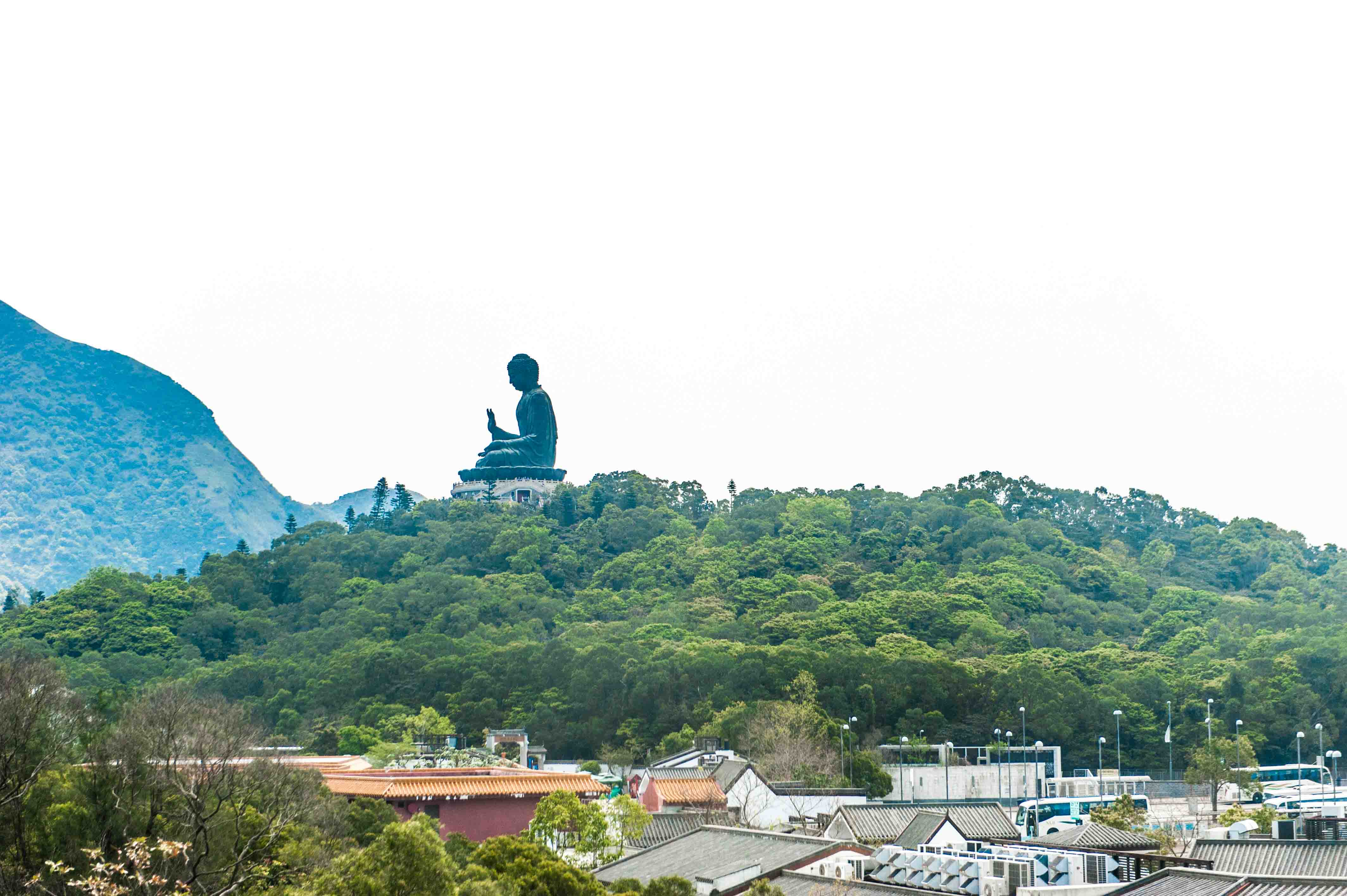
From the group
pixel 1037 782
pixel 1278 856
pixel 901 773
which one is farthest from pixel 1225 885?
pixel 1037 782

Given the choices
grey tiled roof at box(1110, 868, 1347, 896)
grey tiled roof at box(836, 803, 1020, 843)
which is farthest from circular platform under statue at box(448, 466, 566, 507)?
grey tiled roof at box(1110, 868, 1347, 896)

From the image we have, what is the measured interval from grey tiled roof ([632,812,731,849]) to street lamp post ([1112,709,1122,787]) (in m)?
30.5

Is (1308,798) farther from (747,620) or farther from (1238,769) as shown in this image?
(747,620)

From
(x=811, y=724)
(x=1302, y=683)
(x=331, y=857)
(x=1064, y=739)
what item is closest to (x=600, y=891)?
(x=331, y=857)

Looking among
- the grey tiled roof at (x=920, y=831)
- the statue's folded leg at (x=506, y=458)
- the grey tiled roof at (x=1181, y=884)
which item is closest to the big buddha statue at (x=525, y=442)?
the statue's folded leg at (x=506, y=458)

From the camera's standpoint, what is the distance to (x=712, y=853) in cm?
3127

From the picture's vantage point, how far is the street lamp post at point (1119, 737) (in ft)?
231

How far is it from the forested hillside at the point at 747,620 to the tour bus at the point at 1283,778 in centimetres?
583

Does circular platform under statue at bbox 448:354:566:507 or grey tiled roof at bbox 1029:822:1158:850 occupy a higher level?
circular platform under statue at bbox 448:354:566:507

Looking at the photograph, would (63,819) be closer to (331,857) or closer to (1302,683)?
(331,857)

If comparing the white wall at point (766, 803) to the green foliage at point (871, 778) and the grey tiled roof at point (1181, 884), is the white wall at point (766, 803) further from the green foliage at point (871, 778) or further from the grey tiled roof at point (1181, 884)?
the grey tiled roof at point (1181, 884)

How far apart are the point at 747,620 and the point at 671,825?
5455cm

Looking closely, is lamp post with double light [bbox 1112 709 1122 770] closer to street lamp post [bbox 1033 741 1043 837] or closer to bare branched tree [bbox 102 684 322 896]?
street lamp post [bbox 1033 741 1043 837]

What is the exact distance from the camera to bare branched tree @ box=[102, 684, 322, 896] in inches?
970
